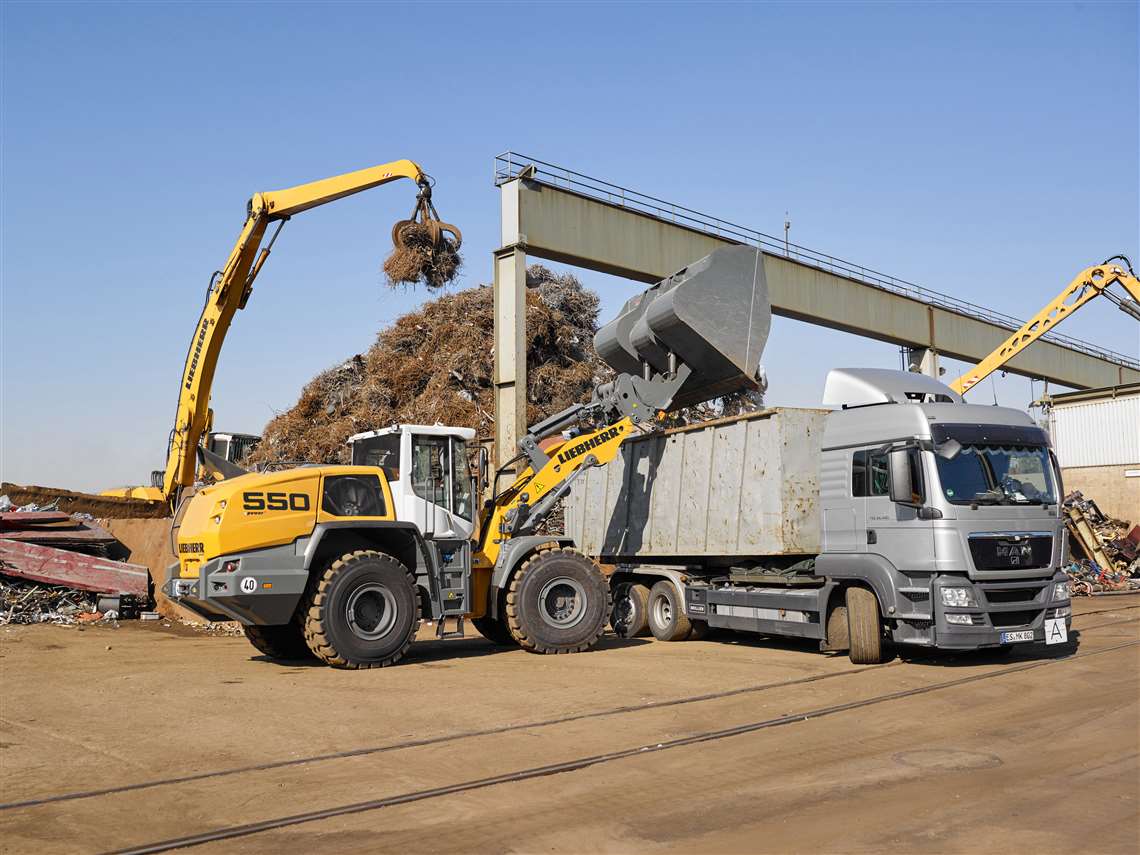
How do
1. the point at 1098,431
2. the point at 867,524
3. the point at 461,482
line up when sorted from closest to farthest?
the point at 867,524 < the point at 461,482 < the point at 1098,431

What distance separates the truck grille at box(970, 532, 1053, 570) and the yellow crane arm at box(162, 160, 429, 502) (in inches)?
414

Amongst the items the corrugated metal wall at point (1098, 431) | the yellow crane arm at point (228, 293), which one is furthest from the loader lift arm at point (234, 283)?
the corrugated metal wall at point (1098, 431)

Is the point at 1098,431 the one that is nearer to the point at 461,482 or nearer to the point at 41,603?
the point at 461,482

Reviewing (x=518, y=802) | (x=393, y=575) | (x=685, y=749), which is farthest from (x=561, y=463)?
(x=518, y=802)

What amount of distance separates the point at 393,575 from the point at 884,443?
594 cm

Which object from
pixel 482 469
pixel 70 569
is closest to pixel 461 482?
Result: pixel 482 469

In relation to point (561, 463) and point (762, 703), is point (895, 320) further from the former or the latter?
point (762, 703)

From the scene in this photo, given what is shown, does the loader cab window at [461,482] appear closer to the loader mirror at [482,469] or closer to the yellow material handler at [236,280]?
the loader mirror at [482,469]

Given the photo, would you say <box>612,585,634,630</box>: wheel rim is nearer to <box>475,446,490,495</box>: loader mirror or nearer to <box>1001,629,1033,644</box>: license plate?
<box>475,446,490,495</box>: loader mirror

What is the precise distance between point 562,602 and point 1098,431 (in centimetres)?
2252

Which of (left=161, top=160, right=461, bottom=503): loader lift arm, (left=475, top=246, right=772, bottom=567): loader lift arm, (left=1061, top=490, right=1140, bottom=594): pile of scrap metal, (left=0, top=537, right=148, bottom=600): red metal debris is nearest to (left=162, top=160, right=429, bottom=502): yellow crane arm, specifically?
(left=161, top=160, right=461, bottom=503): loader lift arm

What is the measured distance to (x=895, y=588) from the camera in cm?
1114

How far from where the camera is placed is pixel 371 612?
39.0 ft

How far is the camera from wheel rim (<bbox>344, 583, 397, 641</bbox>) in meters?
11.7
